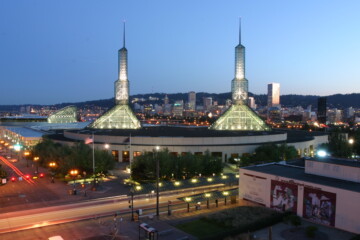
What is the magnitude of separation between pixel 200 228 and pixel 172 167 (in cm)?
1513

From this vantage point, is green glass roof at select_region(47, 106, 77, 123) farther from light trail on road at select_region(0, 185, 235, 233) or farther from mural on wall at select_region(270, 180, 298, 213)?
mural on wall at select_region(270, 180, 298, 213)

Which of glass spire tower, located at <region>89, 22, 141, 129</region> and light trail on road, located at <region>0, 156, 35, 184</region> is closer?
light trail on road, located at <region>0, 156, 35, 184</region>

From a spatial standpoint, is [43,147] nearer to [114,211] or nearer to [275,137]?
[114,211]

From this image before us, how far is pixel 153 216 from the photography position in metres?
24.1

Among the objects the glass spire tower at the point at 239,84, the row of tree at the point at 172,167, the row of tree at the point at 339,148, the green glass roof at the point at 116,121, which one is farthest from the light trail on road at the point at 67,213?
the glass spire tower at the point at 239,84

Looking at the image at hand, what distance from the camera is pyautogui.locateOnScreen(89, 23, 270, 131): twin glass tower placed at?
68.4m

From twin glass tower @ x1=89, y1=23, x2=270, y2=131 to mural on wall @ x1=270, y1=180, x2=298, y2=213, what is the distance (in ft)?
135

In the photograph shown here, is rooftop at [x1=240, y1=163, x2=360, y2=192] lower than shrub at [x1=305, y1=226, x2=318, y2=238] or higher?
higher

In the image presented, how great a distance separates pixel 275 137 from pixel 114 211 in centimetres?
3625

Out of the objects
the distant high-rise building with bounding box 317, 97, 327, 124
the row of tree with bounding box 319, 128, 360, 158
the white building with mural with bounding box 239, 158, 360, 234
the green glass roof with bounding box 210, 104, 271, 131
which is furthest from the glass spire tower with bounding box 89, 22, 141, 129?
the distant high-rise building with bounding box 317, 97, 327, 124

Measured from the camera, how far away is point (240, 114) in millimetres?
69250

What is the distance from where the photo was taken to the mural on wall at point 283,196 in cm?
2528

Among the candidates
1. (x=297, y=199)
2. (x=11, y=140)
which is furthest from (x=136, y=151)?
(x=11, y=140)

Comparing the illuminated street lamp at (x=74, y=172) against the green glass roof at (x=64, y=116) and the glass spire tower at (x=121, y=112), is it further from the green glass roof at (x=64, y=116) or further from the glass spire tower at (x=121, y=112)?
the green glass roof at (x=64, y=116)
